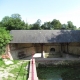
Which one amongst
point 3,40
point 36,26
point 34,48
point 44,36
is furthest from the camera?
point 36,26

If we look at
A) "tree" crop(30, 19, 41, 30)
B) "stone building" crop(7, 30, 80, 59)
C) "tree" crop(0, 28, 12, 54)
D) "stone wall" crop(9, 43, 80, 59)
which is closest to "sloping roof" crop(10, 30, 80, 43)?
"stone building" crop(7, 30, 80, 59)

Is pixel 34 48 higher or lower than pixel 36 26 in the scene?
lower

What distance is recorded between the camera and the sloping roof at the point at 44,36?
850 inches

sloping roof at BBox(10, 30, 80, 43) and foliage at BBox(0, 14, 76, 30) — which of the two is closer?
sloping roof at BBox(10, 30, 80, 43)

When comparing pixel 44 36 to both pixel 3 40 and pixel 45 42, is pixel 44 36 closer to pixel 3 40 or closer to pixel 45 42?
pixel 45 42

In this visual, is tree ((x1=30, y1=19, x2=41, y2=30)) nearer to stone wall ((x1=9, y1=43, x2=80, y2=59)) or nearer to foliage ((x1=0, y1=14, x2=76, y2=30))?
foliage ((x1=0, y1=14, x2=76, y2=30))

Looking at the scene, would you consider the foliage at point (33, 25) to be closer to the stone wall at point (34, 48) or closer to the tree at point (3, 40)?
the stone wall at point (34, 48)

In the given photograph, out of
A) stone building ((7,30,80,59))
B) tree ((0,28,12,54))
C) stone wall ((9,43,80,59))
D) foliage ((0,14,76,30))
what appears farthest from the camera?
foliage ((0,14,76,30))

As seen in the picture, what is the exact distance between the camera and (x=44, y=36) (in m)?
22.6

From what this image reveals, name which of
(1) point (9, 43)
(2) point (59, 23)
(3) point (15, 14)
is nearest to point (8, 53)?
(1) point (9, 43)

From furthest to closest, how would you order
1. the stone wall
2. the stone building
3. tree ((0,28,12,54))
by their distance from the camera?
the stone wall → the stone building → tree ((0,28,12,54))

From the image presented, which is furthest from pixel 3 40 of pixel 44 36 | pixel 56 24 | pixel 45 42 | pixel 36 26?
pixel 56 24

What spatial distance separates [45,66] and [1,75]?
6550mm

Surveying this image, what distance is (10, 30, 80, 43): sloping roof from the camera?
2159cm
